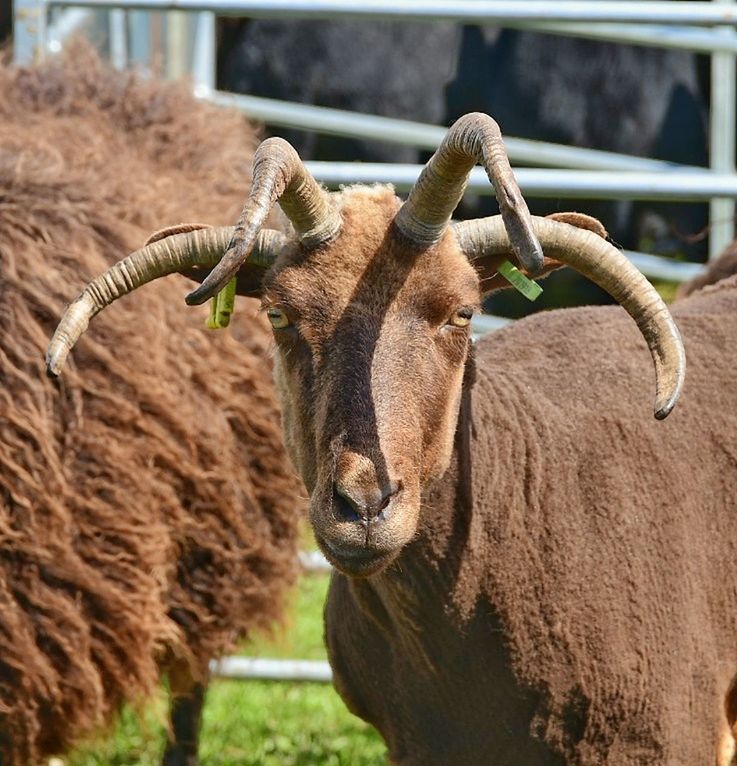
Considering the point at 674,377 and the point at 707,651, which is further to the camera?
the point at 707,651

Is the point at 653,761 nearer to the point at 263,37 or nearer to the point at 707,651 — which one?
the point at 707,651

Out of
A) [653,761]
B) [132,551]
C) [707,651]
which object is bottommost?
[653,761]

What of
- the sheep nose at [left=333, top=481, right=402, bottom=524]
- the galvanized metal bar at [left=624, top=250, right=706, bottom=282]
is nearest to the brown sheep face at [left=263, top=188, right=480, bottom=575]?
the sheep nose at [left=333, top=481, right=402, bottom=524]

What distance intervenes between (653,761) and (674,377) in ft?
2.97

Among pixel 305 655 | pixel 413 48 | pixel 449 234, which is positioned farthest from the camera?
pixel 413 48

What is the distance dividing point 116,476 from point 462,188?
62.4 inches

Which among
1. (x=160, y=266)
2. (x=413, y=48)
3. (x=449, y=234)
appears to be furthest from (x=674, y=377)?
(x=413, y=48)

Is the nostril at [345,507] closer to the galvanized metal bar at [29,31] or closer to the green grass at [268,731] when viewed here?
the green grass at [268,731]

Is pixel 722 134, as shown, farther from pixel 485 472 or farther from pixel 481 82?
pixel 481 82

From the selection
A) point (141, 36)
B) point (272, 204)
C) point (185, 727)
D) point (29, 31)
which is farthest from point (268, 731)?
point (272, 204)

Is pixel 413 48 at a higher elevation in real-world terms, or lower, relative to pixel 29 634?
higher

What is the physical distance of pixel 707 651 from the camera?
10.2 feet

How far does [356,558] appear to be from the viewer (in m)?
2.63

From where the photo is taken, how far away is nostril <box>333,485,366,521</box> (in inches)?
102
